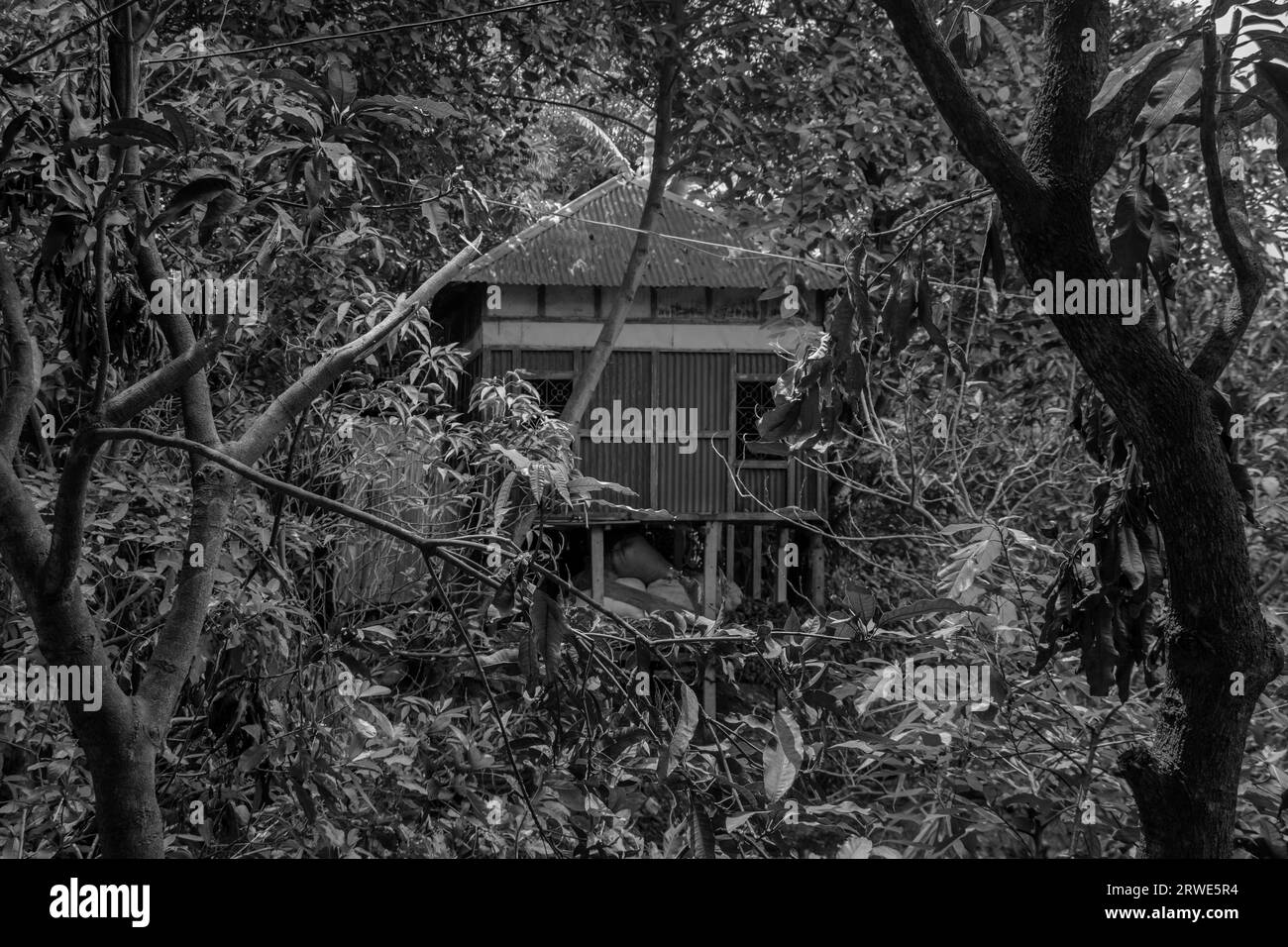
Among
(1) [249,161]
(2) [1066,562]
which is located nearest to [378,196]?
(1) [249,161]

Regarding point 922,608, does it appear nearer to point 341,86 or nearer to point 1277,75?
point 1277,75

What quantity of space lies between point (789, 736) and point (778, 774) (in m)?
0.08

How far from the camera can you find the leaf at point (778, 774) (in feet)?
6.28

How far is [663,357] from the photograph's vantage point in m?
11.0

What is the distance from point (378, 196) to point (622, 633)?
102 cm

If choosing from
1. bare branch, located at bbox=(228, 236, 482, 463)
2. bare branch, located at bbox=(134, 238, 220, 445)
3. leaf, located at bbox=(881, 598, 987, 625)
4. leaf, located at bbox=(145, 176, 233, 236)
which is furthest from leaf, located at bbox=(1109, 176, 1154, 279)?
bare branch, located at bbox=(134, 238, 220, 445)

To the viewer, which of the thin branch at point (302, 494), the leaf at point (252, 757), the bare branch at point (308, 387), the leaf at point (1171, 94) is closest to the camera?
the thin branch at point (302, 494)

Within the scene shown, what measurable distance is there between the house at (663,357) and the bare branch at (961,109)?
821 cm

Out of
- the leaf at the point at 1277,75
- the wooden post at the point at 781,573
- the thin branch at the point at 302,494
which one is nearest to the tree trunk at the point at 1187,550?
the leaf at the point at 1277,75

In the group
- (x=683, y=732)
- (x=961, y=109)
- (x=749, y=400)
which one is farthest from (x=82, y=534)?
(x=749, y=400)

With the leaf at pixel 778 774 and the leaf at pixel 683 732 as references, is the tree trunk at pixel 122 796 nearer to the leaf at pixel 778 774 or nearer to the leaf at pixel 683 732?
the leaf at pixel 683 732

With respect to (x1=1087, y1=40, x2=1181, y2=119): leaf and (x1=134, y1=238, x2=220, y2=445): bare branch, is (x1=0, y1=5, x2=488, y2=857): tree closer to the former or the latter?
(x1=134, y1=238, x2=220, y2=445): bare branch

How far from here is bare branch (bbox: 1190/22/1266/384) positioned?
212cm
